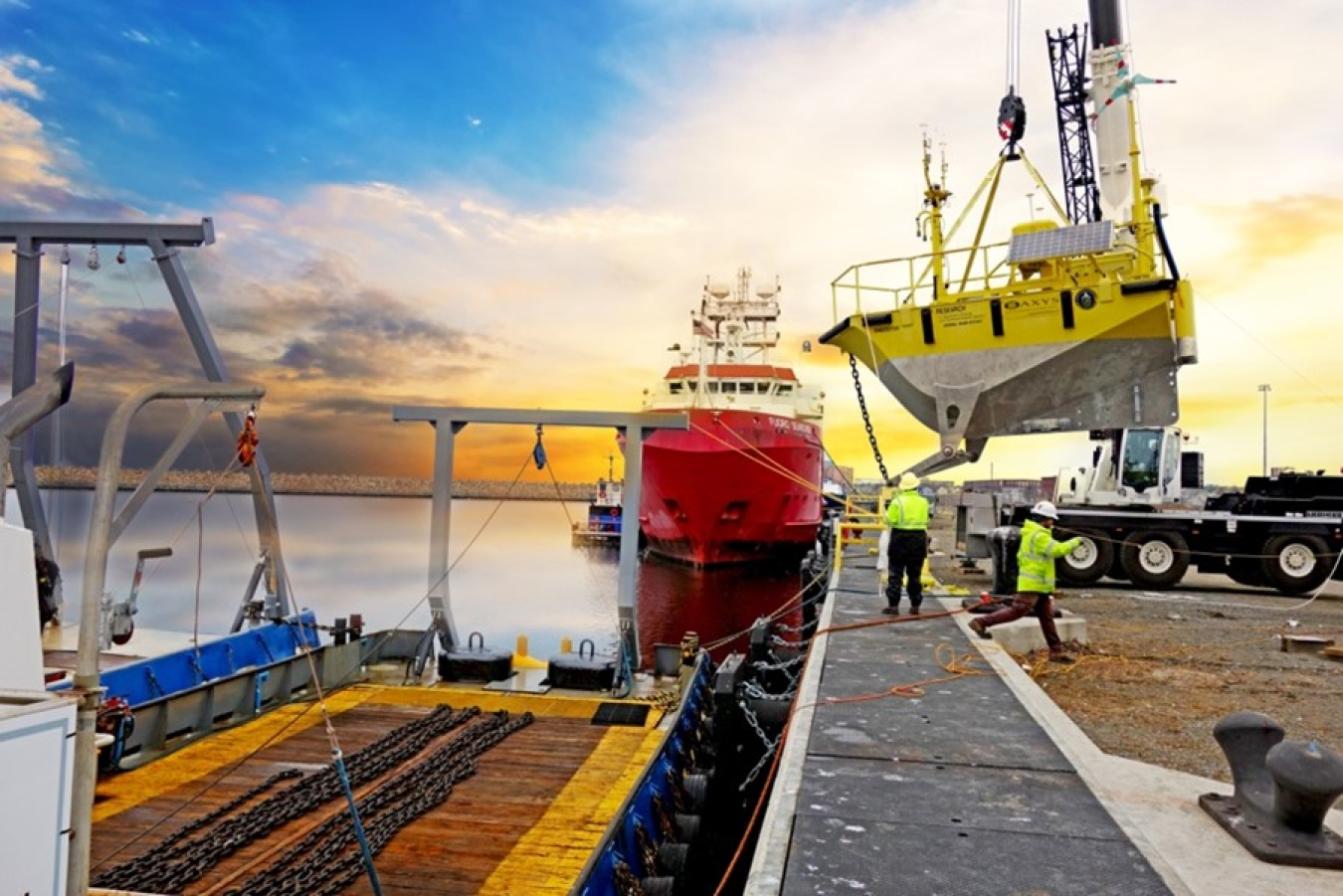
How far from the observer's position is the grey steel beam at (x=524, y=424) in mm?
12148

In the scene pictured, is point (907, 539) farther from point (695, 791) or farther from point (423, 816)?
point (423, 816)

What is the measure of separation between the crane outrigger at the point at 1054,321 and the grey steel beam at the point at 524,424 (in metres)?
4.50

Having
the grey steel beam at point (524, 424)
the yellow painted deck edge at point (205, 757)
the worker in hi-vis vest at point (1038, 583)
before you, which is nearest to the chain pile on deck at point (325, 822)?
the yellow painted deck edge at point (205, 757)

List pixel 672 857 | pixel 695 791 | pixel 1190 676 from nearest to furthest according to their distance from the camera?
pixel 672 857 → pixel 695 791 → pixel 1190 676

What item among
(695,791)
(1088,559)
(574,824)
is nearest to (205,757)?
(574,824)

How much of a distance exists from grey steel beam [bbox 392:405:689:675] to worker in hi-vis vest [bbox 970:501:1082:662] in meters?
4.78

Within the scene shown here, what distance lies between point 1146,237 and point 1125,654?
7220 mm

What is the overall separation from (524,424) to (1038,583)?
7.12 metres

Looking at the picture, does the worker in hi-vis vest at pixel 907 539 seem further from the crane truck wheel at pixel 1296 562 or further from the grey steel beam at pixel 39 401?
the crane truck wheel at pixel 1296 562

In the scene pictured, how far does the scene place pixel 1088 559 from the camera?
16484mm

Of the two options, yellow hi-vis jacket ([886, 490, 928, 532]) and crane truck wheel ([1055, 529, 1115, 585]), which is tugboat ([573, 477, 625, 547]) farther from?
yellow hi-vis jacket ([886, 490, 928, 532])

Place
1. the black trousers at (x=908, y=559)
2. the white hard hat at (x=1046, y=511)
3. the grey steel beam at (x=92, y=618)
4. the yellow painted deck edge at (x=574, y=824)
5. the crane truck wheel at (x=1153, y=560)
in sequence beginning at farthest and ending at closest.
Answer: the crane truck wheel at (x=1153, y=560) < the black trousers at (x=908, y=559) < the white hard hat at (x=1046, y=511) < the yellow painted deck edge at (x=574, y=824) < the grey steel beam at (x=92, y=618)

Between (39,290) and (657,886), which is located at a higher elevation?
(39,290)

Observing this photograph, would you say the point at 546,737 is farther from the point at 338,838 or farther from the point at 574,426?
the point at 574,426
